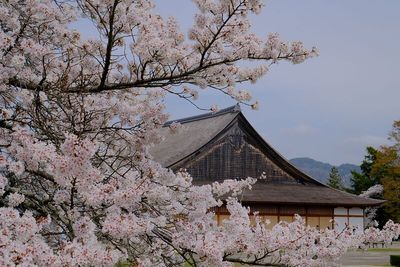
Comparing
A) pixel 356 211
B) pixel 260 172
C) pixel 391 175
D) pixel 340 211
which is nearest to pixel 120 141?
pixel 260 172

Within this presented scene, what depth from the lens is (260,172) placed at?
28281 mm

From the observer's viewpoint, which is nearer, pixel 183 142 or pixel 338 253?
pixel 338 253

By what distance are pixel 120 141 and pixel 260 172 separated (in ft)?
73.3

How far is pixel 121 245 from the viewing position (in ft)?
15.0

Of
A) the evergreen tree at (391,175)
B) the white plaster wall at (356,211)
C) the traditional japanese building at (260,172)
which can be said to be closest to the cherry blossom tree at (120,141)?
the traditional japanese building at (260,172)

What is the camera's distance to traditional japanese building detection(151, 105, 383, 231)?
2658 cm

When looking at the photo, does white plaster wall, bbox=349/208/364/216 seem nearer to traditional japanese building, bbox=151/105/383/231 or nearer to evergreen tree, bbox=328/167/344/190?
traditional japanese building, bbox=151/105/383/231

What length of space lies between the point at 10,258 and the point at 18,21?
9.77ft

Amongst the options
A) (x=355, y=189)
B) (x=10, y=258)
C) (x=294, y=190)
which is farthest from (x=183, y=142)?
(x=10, y=258)

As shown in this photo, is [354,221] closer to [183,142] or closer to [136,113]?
[183,142]

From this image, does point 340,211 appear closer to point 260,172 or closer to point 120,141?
point 260,172

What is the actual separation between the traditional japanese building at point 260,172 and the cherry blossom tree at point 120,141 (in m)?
20.2

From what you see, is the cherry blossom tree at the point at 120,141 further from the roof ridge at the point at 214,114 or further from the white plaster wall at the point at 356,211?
the white plaster wall at the point at 356,211

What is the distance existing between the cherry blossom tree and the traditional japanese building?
20173mm
